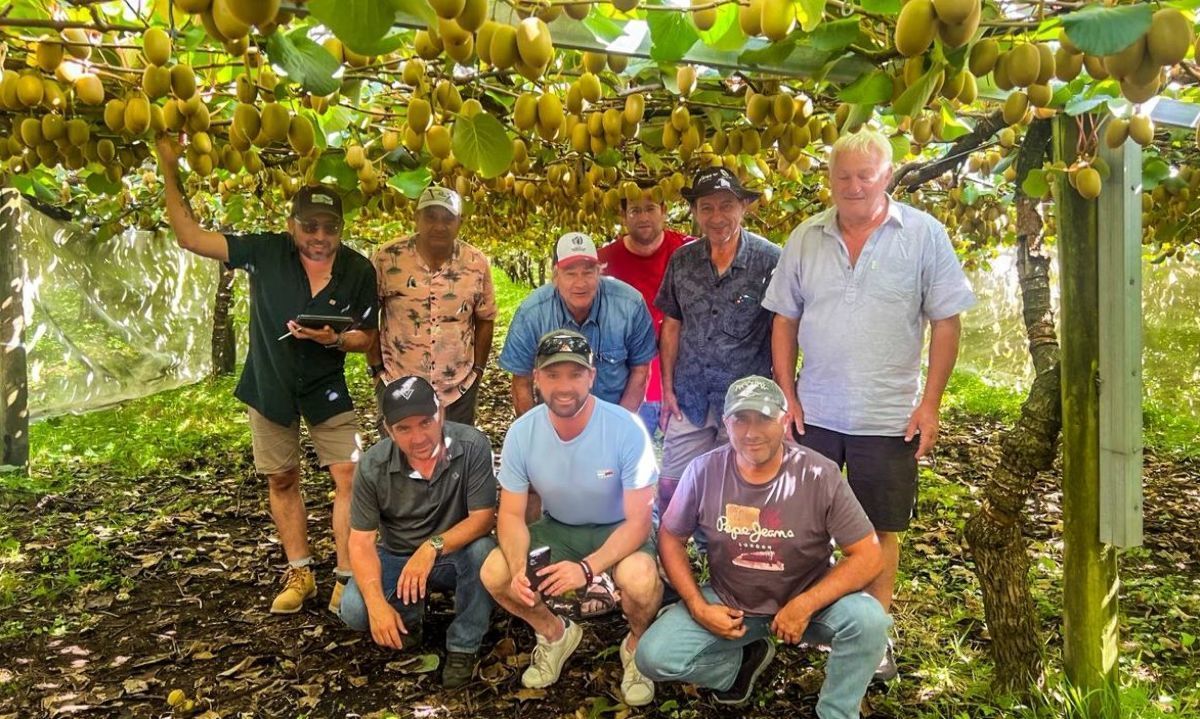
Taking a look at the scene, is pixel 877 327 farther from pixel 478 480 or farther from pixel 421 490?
pixel 421 490

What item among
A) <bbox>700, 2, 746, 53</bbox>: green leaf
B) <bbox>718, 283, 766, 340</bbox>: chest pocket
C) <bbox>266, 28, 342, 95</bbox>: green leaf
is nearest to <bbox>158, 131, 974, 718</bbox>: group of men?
<bbox>718, 283, 766, 340</bbox>: chest pocket

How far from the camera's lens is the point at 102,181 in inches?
127

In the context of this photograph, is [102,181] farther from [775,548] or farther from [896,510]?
[896,510]

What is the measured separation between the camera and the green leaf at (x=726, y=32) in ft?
5.87

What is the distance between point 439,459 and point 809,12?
1.80 meters

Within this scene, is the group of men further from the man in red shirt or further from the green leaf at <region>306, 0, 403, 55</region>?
the green leaf at <region>306, 0, 403, 55</region>

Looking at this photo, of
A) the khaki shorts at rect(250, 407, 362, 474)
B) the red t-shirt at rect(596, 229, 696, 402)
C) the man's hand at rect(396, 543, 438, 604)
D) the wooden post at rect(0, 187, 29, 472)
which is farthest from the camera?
the wooden post at rect(0, 187, 29, 472)

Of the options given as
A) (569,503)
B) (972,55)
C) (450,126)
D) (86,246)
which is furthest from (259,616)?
(86,246)

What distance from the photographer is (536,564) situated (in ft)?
8.20

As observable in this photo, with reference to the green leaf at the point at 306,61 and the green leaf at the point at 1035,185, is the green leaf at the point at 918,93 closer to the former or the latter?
the green leaf at the point at 1035,185

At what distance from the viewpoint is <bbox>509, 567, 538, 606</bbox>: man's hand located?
2.46m

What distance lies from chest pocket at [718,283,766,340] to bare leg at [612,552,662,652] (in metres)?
0.87

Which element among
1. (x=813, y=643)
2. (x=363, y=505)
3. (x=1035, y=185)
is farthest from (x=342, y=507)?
(x=1035, y=185)

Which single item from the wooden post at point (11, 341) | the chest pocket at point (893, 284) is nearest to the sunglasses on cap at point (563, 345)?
the chest pocket at point (893, 284)
